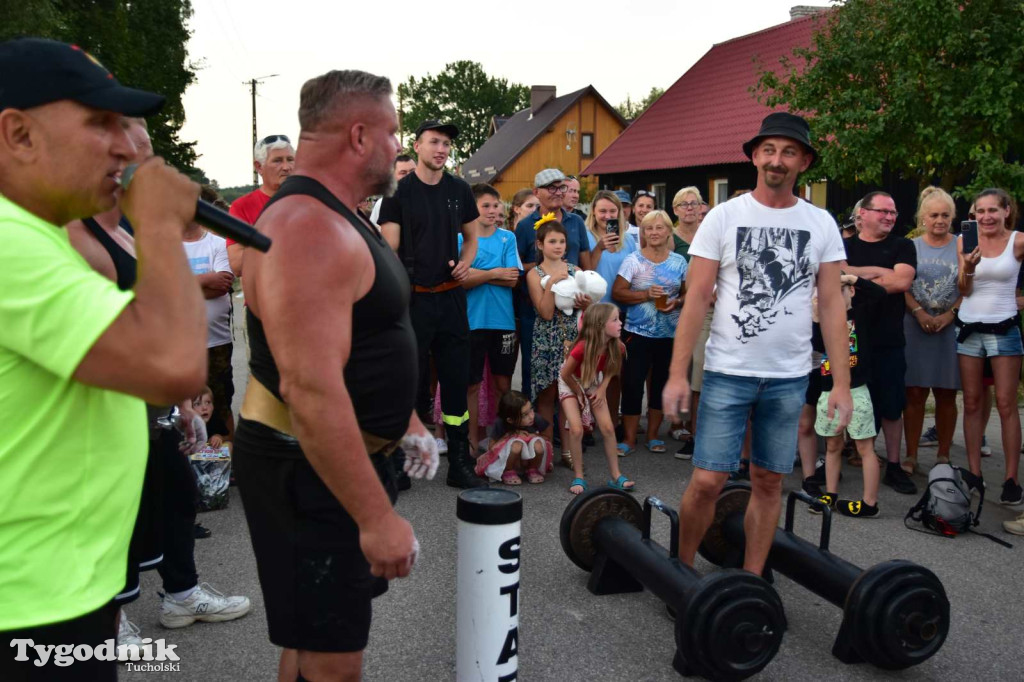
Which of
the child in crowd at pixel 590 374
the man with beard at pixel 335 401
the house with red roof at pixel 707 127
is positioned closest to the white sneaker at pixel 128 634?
the man with beard at pixel 335 401

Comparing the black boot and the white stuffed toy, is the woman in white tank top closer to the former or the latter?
the white stuffed toy

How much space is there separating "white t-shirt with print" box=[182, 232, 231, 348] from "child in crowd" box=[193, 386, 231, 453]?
0.40 metres

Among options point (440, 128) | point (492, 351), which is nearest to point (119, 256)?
point (440, 128)

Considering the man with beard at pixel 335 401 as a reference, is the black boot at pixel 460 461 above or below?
below

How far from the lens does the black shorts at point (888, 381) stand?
246 inches

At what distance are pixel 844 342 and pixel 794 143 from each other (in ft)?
3.03

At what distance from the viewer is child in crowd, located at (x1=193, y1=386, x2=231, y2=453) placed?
5605 millimetres

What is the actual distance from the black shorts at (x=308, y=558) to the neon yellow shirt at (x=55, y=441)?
0.52 meters

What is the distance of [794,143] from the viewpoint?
379cm

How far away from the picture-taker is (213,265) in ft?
19.5

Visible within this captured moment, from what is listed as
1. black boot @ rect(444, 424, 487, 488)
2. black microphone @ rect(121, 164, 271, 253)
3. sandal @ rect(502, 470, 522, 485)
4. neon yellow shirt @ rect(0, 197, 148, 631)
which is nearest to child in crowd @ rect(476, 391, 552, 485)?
sandal @ rect(502, 470, 522, 485)

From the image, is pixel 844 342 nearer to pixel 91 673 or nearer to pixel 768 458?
pixel 768 458

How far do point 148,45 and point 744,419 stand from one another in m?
37.9

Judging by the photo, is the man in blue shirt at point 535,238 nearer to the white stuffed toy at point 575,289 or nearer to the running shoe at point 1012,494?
the white stuffed toy at point 575,289
